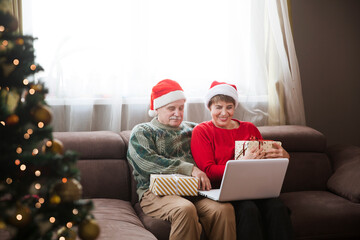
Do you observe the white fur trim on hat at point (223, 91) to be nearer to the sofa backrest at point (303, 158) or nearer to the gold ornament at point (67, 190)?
the sofa backrest at point (303, 158)

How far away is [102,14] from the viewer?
314 cm

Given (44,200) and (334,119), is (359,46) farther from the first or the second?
(44,200)

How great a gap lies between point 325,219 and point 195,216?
2.84 feet

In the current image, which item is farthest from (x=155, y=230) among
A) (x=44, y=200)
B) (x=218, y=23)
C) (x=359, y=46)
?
(x=359, y=46)

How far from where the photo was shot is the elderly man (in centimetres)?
231

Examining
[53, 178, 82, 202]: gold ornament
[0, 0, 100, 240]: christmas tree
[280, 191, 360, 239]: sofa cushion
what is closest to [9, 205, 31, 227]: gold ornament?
[0, 0, 100, 240]: christmas tree

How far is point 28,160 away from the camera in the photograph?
1393 mm

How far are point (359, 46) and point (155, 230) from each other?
2808mm

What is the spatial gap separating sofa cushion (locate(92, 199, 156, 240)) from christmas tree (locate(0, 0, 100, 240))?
704mm

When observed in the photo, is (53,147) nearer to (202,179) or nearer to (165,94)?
(202,179)

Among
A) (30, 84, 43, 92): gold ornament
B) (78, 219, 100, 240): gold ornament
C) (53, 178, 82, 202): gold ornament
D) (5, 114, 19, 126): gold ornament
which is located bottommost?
(78, 219, 100, 240): gold ornament

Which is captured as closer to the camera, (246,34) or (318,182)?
(318,182)

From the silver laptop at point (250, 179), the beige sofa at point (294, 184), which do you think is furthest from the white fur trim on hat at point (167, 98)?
the silver laptop at point (250, 179)

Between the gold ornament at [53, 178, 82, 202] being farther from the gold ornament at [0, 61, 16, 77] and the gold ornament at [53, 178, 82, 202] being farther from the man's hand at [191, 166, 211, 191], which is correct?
the man's hand at [191, 166, 211, 191]
